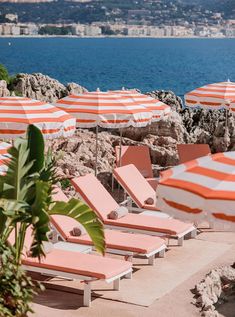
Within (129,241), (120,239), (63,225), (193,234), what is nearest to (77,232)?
(63,225)

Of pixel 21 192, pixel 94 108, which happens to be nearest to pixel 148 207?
pixel 94 108

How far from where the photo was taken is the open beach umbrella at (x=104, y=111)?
13219 millimetres

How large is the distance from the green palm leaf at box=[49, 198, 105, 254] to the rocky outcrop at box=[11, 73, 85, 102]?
1374cm

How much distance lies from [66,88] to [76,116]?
872 centimetres

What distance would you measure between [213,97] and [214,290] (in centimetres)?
738

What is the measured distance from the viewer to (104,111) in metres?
13.3

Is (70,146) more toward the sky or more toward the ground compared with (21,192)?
more toward the ground

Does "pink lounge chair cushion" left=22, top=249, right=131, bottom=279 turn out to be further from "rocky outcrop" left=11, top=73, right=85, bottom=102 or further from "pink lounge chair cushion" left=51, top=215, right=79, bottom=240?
"rocky outcrop" left=11, top=73, right=85, bottom=102

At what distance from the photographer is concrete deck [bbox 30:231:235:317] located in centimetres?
866

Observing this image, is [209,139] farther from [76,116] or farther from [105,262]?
[105,262]

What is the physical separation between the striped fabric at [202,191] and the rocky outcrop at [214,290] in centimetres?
216

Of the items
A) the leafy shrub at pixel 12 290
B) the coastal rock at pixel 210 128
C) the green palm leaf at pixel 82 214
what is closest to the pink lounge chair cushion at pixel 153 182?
the coastal rock at pixel 210 128

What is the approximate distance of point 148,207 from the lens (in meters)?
12.0

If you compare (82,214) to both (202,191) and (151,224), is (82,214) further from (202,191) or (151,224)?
(151,224)
